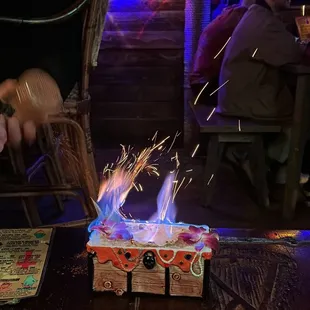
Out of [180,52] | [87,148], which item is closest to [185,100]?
[180,52]

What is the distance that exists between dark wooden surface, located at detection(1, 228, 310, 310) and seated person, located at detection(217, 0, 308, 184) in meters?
1.15

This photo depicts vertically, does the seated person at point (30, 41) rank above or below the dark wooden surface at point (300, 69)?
above

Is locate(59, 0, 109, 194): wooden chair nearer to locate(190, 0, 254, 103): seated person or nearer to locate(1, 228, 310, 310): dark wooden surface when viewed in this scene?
locate(1, 228, 310, 310): dark wooden surface

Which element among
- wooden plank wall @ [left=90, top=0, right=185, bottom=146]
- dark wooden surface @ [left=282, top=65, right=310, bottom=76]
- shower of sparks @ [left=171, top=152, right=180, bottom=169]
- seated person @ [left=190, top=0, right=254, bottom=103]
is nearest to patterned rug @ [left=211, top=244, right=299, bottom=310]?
dark wooden surface @ [left=282, top=65, right=310, bottom=76]

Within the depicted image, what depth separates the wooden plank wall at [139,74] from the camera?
2.84m

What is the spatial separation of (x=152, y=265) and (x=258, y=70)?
1.53 metres

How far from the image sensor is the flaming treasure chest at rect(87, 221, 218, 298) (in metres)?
0.82

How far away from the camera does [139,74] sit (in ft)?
9.68

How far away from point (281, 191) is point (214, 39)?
31.9 inches

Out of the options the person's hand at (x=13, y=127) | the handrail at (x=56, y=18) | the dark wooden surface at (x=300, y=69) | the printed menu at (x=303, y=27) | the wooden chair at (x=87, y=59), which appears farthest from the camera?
the printed menu at (x=303, y=27)

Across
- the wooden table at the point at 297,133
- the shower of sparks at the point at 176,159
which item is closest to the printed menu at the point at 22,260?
the wooden table at the point at 297,133

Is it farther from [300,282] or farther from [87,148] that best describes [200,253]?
[87,148]

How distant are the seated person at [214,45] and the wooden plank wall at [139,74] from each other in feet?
1.38

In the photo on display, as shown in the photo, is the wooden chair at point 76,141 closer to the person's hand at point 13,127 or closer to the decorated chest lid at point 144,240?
the person's hand at point 13,127
